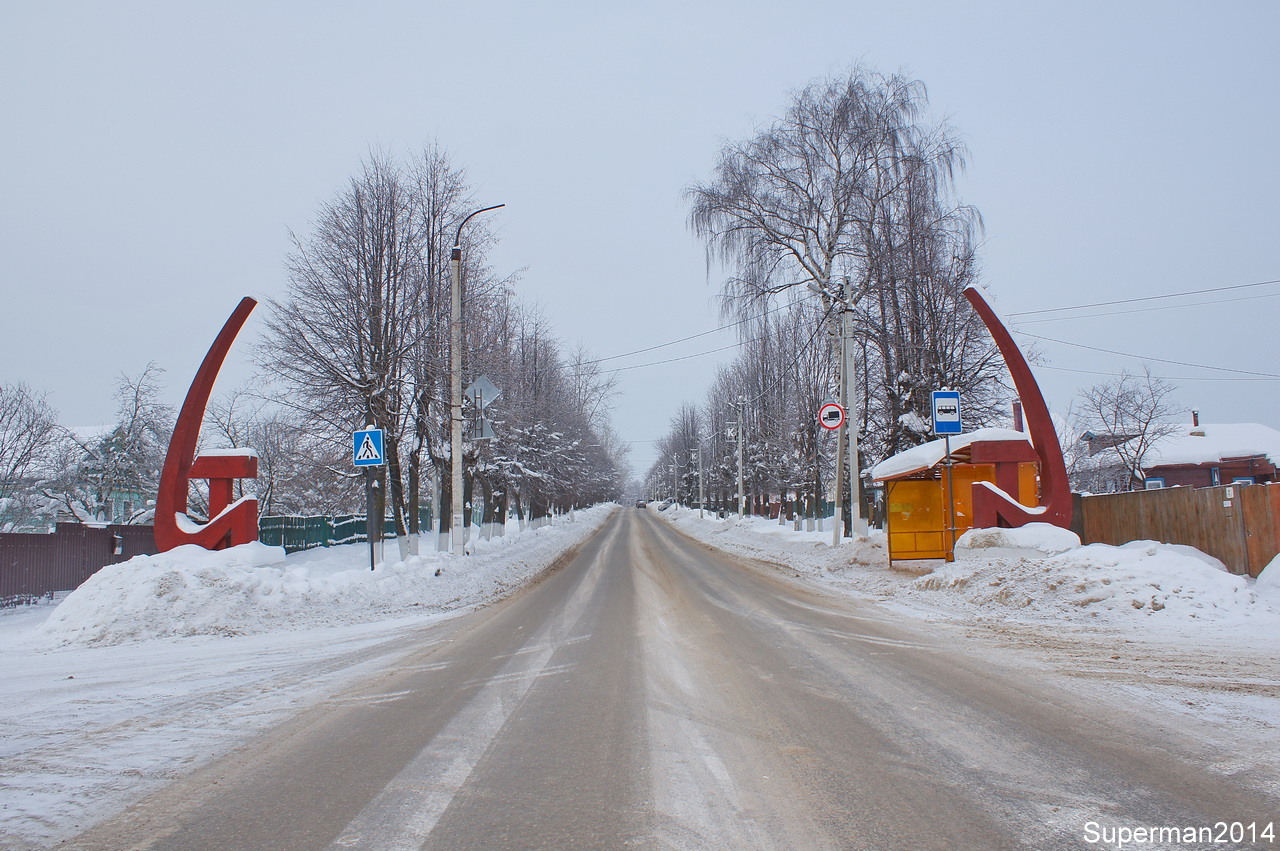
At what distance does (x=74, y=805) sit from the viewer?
13.1 feet

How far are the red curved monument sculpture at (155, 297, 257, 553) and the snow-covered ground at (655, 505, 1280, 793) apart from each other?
39.2 feet

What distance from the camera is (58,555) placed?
1590 cm

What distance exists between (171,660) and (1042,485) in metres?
14.7

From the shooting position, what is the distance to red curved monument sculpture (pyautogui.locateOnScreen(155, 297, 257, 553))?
1441cm

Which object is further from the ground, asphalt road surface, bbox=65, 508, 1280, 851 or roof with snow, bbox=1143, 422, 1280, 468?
roof with snow, bbox=1143, 422, 1280, 468

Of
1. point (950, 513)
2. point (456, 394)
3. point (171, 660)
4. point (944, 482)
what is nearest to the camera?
point (171, 660)

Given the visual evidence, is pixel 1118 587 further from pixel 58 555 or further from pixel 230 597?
pixel 58 555

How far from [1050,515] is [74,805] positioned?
49.0 feet

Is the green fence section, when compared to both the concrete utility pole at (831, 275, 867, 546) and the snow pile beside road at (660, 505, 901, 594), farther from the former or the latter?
the concrete utility pole at (831, 275, 867, 546)

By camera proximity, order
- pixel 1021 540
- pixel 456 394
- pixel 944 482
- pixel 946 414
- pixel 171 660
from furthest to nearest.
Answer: pixel 456 394 < pixel 944 482 < pixel 946 414 < pixel 1021 540 < pixel 171 660

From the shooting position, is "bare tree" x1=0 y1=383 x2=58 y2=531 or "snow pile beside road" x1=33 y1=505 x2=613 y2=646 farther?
"bare tree" x1=0 y1=383 x2=58 y2=531

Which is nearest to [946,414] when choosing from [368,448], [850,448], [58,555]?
[850,448]

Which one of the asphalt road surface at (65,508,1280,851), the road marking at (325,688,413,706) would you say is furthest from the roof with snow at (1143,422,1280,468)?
the road marking at (325,688,413,706)

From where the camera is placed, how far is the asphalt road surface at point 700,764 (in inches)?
139
